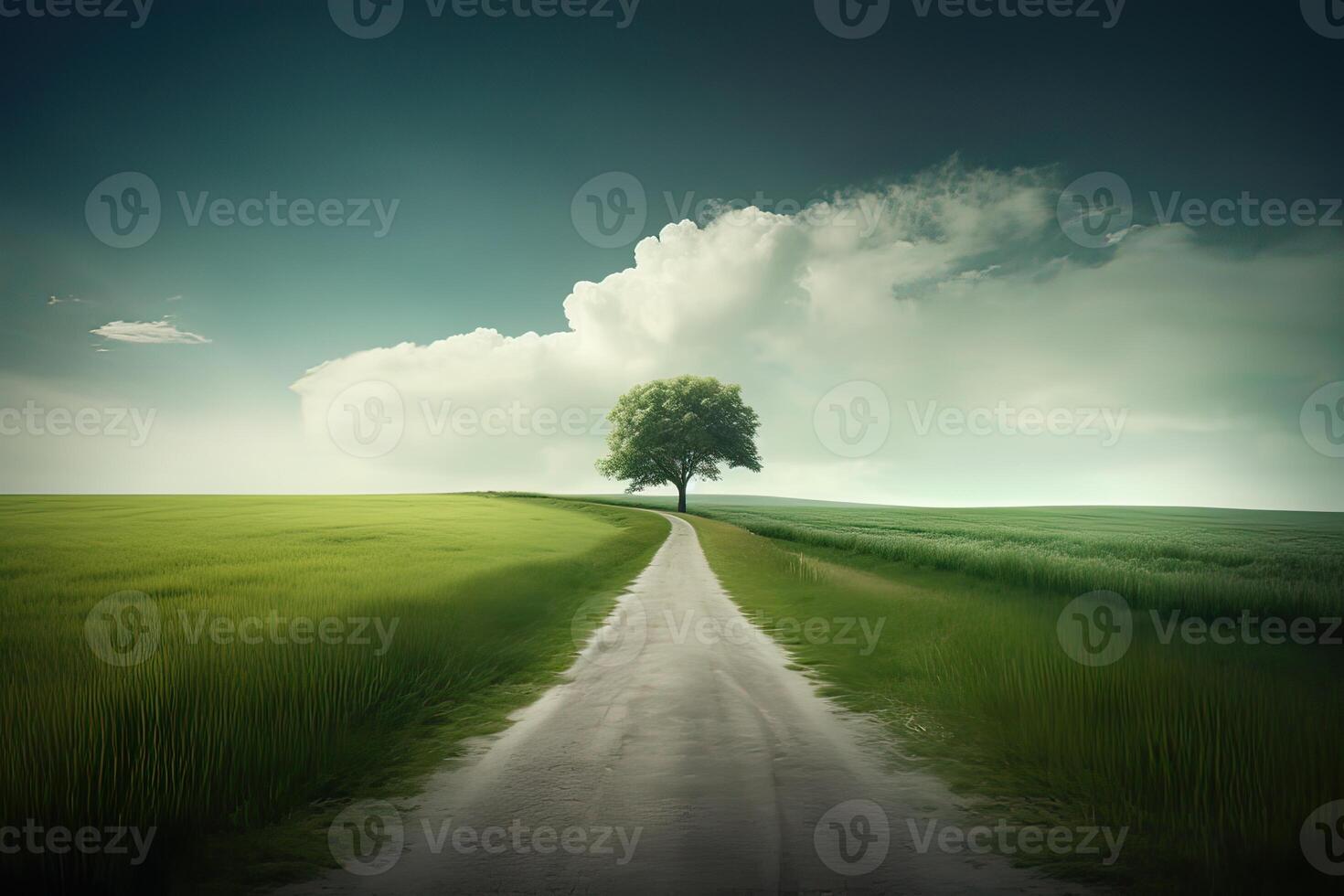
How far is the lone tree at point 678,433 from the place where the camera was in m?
65.2

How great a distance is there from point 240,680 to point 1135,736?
30.2 feet

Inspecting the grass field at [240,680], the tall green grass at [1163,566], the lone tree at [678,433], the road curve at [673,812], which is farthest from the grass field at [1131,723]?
the lone tree at [678,433]

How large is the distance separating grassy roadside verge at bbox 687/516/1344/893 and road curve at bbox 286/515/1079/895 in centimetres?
→ 83

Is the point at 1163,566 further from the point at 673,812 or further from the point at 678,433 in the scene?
the point at 678,433

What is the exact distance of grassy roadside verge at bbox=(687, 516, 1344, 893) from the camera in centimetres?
435

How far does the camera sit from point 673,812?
4922 mm

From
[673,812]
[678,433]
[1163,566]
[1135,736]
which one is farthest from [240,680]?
[678,433]

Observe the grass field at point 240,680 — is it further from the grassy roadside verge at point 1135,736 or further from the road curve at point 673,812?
the grassy roadside verge at point 1135,736

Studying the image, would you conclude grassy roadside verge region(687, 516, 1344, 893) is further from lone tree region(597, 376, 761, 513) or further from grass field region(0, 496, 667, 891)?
lone tree region(597, 376, 761, 513)

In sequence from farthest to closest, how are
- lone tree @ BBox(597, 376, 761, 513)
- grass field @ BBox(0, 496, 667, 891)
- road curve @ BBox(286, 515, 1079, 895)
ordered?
lone tree @ BBox(597, 376, 761, 513) < grass field @ BBox(0, 496, 667, 891) < road curve @ BBox(286, 515, 1079, 895)

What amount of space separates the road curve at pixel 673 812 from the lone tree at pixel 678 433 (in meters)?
56.5

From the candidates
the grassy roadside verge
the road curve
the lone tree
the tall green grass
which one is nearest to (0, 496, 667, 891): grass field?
the road curve

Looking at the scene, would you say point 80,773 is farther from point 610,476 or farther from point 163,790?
point 610,476

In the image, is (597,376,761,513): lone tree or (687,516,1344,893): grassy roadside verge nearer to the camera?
(687,516,1344,893): grassy roadside verge
